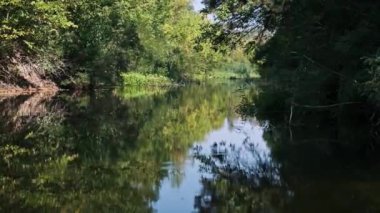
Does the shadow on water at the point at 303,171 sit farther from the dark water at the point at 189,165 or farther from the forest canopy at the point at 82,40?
the forest canopy at the point at 82,40

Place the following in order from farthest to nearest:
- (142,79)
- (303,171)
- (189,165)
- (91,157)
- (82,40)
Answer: (142,79)
(82,40)
(91,157)
(189,165)
(303,171)

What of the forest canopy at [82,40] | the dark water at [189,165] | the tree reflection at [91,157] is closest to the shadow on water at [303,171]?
the dark water at [189,165]

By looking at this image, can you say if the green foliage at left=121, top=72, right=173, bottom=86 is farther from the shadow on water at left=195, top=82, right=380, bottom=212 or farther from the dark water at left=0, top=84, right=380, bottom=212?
the shadow on water at left=195, top=82, right=380, bottom=212

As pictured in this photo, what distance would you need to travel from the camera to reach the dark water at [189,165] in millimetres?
8883

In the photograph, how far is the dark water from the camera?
350 inches

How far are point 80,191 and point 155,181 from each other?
1.59m

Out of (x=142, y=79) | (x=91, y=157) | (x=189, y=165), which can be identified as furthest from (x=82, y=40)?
(x=189, y=165)

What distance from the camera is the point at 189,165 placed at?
12.2 meters

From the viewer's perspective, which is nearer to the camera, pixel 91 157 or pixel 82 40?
pixel 91 157

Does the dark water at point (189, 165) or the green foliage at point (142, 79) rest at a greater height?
the green foliage at point (142, 79)

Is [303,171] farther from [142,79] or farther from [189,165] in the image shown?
[142,79]

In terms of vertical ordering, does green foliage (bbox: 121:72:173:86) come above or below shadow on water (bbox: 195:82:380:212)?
above

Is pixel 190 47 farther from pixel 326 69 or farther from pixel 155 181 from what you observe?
pixel 155 181

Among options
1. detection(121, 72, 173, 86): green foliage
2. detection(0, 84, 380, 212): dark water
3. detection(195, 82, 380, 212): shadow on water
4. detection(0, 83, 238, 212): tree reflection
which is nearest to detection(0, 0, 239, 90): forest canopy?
detection(121, 72, 173, 86): green foliage
